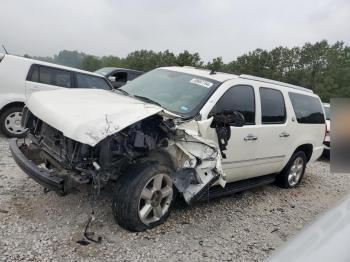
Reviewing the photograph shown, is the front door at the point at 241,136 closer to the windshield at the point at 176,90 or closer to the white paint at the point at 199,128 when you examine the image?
the white paint at the point at 199,128

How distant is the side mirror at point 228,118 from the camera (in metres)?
4.60

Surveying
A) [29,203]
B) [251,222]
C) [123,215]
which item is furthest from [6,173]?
[251,222]

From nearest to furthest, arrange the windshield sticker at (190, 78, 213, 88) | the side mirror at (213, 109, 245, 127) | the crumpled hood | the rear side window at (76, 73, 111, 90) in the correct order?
the crumpled hood
the side mirror at (213, 109, 245, 127)
the windshield sticker at (190, 78, 213, 88)
the rear side window at (76, 73, 111, 90)

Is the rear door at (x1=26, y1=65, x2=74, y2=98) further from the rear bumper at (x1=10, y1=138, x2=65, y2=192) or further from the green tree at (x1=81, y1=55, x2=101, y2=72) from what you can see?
the green tree at (x1=81, y1=55, x2=101, y2=72)

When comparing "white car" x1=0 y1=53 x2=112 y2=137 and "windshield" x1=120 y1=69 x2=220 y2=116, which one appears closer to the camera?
"windshield" x1=120 y1=69 x2=220 y2=116

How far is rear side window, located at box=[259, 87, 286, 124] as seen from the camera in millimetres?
5573

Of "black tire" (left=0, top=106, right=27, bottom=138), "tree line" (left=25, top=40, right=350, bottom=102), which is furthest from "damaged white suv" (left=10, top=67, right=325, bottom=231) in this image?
"tree line" (left=25, top=40, right=350, bottom=102)

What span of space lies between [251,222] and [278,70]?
28672mm

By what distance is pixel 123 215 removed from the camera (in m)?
3.92

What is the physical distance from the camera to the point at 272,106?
19.0ft

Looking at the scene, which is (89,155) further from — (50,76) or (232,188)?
(50,76)

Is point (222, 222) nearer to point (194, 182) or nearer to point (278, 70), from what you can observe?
point (194, 182)

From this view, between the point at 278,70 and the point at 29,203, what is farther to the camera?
the point at 278,70

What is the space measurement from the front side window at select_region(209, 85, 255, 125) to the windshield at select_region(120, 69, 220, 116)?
0.19m
